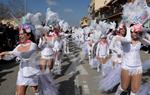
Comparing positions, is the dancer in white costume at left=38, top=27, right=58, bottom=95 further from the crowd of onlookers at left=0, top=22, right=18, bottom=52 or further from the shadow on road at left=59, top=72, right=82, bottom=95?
the crowd of onlookers at left=0, top=22, right=18, bottom=52

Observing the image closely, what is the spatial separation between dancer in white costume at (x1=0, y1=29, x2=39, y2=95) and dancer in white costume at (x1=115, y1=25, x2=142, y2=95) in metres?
1.79

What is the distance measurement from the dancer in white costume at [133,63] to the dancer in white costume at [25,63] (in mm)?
1793

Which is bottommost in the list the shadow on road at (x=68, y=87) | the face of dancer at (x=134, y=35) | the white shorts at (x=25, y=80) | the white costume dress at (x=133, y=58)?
the shadow on road at (x=68, y=87)

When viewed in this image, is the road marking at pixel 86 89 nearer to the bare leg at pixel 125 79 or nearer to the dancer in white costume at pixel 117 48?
the dancer in white costume at pixel 117 48

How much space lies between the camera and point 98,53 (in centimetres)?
1312

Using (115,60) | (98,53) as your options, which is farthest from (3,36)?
(115,60)

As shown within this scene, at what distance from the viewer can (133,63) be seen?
7070mm

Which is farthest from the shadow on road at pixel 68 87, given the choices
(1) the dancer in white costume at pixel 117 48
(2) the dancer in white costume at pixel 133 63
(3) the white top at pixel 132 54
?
(3) the white top at pixel 132 54

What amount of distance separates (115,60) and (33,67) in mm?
4558

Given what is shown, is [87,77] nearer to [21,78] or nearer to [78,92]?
[78,92]

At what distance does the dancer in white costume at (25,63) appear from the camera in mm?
6395

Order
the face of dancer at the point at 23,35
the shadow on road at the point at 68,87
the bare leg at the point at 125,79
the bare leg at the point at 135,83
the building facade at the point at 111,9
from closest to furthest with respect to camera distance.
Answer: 1. the face of dancer at the point at 23,35
2. the bare leg at the point at 135,83
3. the bare leg at the point at 125,79
4. the shadow on road at the point at 68,87
5. the building facade at the point at 111,9

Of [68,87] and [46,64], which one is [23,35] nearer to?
[68,87]

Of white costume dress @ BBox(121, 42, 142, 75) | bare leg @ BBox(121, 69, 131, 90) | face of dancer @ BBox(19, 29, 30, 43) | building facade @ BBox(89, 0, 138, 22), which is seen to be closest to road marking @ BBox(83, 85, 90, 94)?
bare leg @ BBox(121, 69, 131, 90)
